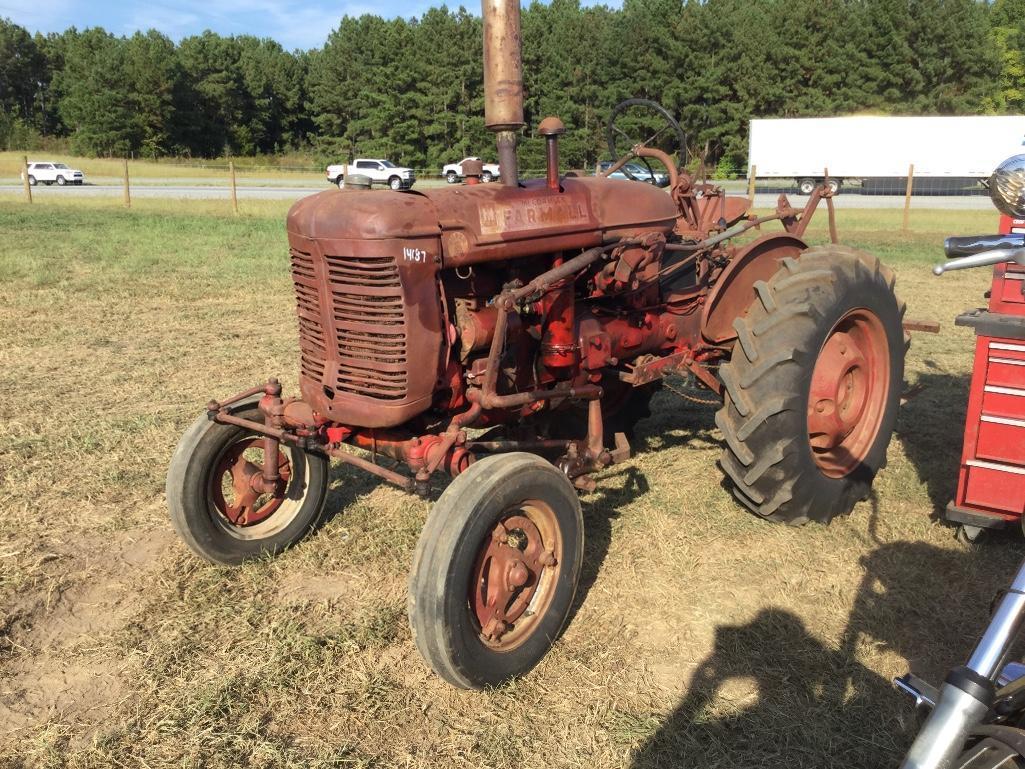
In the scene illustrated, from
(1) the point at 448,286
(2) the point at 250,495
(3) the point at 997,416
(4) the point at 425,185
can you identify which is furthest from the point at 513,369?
(4) the point at 425,185

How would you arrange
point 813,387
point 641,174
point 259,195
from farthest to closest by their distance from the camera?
1. point 259,195
2. point 641,174
3. point 813,387

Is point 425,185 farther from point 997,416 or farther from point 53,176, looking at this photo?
point 997,416

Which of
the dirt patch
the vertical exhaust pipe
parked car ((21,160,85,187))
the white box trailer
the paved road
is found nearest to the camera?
the dirt patch

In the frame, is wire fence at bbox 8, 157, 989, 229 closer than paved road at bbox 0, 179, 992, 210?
No

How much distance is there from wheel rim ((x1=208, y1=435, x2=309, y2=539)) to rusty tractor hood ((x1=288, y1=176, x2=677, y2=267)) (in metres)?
1.12

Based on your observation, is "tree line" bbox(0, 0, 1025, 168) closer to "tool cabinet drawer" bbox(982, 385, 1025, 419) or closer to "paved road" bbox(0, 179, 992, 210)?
"paved road" bbox(0, 179, 992, 210)

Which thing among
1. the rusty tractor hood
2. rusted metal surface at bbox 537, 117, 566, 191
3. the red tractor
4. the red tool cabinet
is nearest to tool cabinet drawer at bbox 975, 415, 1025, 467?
the red tool cabinet

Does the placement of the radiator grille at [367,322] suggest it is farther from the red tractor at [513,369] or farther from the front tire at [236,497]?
the front tire at [236,497]

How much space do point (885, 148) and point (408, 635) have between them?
33.6 metres

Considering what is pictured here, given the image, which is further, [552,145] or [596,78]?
[596,78]

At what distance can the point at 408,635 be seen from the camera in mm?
3180

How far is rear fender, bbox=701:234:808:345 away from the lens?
405 cm

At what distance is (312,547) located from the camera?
3.82 metres

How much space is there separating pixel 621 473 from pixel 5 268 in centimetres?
952
